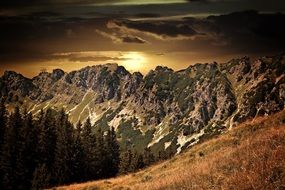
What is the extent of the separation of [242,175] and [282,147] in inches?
94.3

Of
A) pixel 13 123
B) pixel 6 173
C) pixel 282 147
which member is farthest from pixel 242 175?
pixel 13 123

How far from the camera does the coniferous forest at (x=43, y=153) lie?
78.2 metres

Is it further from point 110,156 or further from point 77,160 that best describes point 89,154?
point 110,156

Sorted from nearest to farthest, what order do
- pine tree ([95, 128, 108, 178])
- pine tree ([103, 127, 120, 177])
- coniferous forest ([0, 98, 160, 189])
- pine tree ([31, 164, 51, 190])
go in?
pine tree ([31, 164, 51, 190])
coniferous forest ([0, 98, 160, 189])
pine tree ([95, 128, 108, 178])
pine tree ([103, 127, 120, 177])

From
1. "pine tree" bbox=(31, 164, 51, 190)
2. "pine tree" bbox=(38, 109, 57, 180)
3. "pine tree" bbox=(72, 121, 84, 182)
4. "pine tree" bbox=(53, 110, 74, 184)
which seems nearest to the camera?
"pine tree" bbox=(31, 164, 51, 190)

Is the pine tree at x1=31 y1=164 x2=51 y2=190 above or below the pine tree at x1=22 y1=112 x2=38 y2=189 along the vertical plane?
below

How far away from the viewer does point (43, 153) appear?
8438cm

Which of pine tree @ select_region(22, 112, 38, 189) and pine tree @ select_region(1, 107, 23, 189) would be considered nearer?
pine tree @ select_region(1, 107, 23, 189)

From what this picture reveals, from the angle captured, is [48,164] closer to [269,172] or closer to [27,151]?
[27,151]

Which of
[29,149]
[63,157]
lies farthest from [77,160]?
[29,149]

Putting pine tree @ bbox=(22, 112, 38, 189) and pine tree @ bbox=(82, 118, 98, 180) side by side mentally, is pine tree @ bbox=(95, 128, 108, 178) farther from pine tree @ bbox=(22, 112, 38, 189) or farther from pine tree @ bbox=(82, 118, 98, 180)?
pine tree @ bbox=(22, 112, 38, 189)

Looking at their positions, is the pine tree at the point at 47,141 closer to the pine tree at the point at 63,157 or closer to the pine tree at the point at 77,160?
the pine tree at the point at 63,157

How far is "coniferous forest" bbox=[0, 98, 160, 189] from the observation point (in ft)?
257

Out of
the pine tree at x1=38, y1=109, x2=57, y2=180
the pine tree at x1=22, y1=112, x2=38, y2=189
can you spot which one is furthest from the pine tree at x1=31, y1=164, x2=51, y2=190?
the pine tree at x1=38, y1=109, x2=57, y2=180
